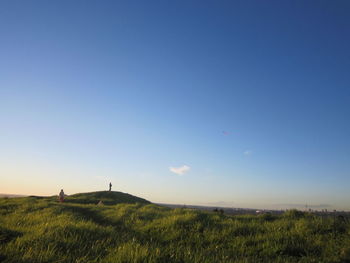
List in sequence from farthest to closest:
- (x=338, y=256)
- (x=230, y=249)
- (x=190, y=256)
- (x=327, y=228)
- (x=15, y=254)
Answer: (x=327, y=228) < (x=230, y=249) < (x=338, y=256) < (x=190, y=256) < (x=15, y=254)

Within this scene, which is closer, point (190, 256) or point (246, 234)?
point (190, 256)

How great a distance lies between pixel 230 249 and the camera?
7.27 meters

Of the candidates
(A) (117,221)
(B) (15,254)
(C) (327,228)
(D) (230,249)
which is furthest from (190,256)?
(A) (117,221)

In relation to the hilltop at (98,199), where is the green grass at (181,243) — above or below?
above

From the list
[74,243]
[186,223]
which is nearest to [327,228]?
[186,223]

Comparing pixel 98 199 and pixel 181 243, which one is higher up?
pixel 181 243

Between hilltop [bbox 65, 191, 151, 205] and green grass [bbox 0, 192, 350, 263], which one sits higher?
green grass [bbox 0, 192, 350, 263]

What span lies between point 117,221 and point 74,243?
7.22 meters

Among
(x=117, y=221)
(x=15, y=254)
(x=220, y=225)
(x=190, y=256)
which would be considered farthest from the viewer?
(x=117, y=221)

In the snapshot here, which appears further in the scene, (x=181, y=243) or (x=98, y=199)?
(x=98, y=199)

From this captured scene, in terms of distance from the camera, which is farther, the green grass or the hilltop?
the hilltop

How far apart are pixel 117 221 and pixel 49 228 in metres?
5.84

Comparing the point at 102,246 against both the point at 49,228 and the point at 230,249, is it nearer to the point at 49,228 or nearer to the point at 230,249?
the point at 49,228

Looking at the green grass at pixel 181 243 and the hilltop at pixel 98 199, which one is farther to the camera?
the hilltop at pixel 98 199
